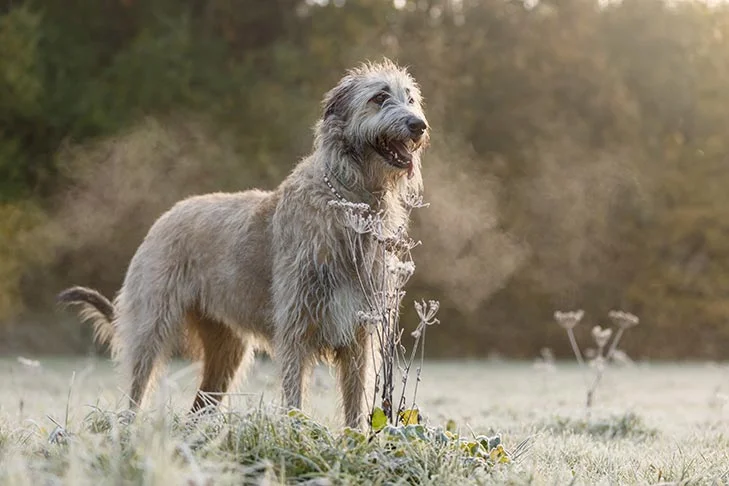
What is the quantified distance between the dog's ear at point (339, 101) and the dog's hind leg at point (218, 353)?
1.73m

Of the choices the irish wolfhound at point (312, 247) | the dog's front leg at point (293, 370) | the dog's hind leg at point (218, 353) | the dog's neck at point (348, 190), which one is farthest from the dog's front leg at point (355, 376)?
the dog's hind leg at point (218, 353)

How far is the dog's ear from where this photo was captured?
4.74 m

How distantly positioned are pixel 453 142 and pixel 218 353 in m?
12.3

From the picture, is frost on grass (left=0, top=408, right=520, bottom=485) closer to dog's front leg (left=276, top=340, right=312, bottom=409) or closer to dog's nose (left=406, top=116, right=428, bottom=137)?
dog's front leg (left=276, top=340, right=312, bottom=409)

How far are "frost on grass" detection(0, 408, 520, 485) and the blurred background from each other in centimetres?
1322

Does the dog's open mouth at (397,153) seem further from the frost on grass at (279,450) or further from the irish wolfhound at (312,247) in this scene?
the frost on grass at (279,450)

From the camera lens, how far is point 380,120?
4.50 metres

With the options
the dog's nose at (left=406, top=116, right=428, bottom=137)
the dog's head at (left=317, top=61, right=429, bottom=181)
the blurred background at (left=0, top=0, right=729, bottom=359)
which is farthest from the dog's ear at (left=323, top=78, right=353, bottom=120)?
the blurred background at (left=0, top=0, right=729, bottom=359)

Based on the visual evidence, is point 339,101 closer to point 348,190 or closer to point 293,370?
point 348,190

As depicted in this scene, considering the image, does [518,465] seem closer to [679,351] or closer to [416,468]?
[416,468]

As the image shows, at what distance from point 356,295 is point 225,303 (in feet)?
3.33

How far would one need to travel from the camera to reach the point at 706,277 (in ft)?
62.3

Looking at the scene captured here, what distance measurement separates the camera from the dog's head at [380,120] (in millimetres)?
4469

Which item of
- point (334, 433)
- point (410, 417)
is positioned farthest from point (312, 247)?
point (334, 433)
